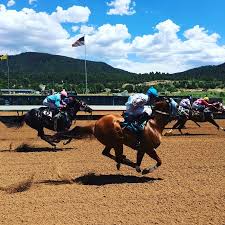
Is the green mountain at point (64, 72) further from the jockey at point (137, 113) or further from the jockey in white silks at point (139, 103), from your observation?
the jockey at point (137, 113)

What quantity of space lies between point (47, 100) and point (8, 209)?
8.54 meters

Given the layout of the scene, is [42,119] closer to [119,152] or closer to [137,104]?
[119,152]

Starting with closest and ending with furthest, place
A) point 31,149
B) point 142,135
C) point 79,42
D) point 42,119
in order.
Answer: point 142,135
point 31,149
point 42,119
point 79,42

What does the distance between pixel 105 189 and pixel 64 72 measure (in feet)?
498

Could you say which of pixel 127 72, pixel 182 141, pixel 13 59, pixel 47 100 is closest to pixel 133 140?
pixel 47 100

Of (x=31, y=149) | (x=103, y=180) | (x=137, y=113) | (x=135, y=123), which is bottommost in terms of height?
(x=31, y=149)

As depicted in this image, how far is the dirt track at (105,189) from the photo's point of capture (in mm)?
7312

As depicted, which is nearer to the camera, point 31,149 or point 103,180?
point 103,180

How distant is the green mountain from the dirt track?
93.5 m

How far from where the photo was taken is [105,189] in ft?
30.3

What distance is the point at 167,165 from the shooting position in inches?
475

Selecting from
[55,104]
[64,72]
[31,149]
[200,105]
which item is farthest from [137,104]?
[64,72]

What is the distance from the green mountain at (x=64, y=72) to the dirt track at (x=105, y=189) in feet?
307

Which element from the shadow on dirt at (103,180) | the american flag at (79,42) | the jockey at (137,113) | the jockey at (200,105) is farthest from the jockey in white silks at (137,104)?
the american flag at (79,42)
